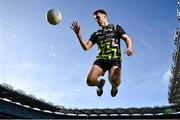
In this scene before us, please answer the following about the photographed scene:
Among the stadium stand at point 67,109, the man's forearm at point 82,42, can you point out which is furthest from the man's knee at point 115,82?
the stadium stand at point 67,109

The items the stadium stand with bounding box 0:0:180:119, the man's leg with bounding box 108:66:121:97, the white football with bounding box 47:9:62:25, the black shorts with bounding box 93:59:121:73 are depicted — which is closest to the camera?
the man's leg with bounding box 108:66:121:97

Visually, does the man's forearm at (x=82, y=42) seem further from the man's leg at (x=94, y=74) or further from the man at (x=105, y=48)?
the man's leg at (x=94, y=74)

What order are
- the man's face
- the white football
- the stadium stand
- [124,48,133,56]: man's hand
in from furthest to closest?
the stadium stand → the white football → the man's face → [124,48,133,56]: man's hand

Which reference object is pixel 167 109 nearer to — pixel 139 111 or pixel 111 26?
pixel 139 111

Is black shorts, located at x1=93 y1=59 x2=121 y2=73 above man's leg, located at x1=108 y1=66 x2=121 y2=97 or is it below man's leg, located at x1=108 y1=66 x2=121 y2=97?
above

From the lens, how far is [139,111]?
76.8m

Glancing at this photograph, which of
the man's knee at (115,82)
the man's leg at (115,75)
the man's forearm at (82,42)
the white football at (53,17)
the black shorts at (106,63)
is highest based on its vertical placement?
the white football at (53,17)

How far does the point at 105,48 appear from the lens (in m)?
10.2

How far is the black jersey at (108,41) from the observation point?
33.3 feet

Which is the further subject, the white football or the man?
the white football

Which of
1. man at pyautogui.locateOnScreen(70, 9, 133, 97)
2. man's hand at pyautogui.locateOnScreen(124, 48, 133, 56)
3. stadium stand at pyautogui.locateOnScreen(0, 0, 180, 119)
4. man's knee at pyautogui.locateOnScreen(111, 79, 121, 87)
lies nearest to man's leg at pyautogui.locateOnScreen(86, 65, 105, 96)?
man at pyautogui.locateOnScreen(70, 9, 133, 97)

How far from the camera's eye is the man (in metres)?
10.1

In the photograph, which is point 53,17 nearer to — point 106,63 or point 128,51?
point 106,63

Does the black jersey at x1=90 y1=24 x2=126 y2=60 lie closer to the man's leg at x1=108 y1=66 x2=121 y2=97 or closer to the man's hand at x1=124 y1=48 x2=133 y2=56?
the man's leg at x1=108 y1=66 x2=121 y2=97
